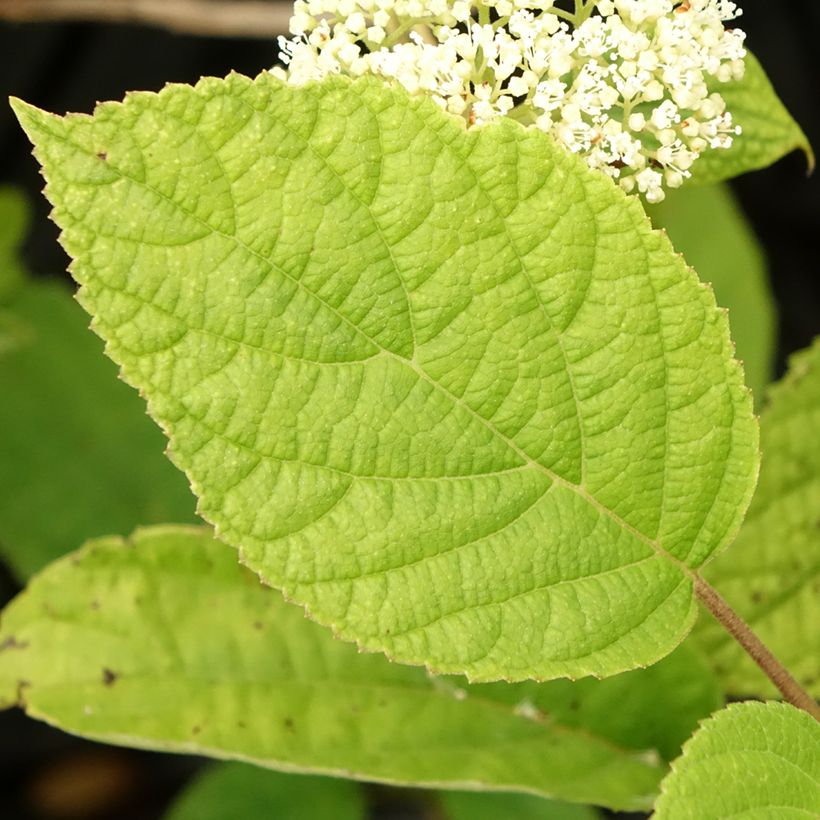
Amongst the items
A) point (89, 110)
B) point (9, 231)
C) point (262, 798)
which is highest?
point (89, 110)

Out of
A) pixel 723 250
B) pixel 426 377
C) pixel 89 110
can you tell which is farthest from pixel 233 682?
pixel 89 110

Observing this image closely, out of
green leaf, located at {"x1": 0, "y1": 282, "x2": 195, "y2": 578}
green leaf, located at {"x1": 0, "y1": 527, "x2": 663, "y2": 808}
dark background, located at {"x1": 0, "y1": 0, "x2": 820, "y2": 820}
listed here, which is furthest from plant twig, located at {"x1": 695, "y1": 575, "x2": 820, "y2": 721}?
dark background, located at {"x1": 0, "y1": 0, "x2": 820, "y2": 820}

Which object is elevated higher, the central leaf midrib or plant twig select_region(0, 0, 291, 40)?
plant twig select_region(0, 0, 291, 40)

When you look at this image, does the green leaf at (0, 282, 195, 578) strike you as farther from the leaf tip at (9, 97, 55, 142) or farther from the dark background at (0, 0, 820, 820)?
the leaf tip at (9, 97, 55, 142)

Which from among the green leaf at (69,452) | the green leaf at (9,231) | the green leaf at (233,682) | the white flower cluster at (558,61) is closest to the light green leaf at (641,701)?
the green leaf at (233,682)

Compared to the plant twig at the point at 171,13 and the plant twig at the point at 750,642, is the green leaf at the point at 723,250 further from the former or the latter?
the plant twig at the point at 750,642

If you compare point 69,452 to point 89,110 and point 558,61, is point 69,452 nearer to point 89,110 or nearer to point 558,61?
point 89,110

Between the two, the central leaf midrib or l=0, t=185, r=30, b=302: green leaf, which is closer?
the central leaf midrib
